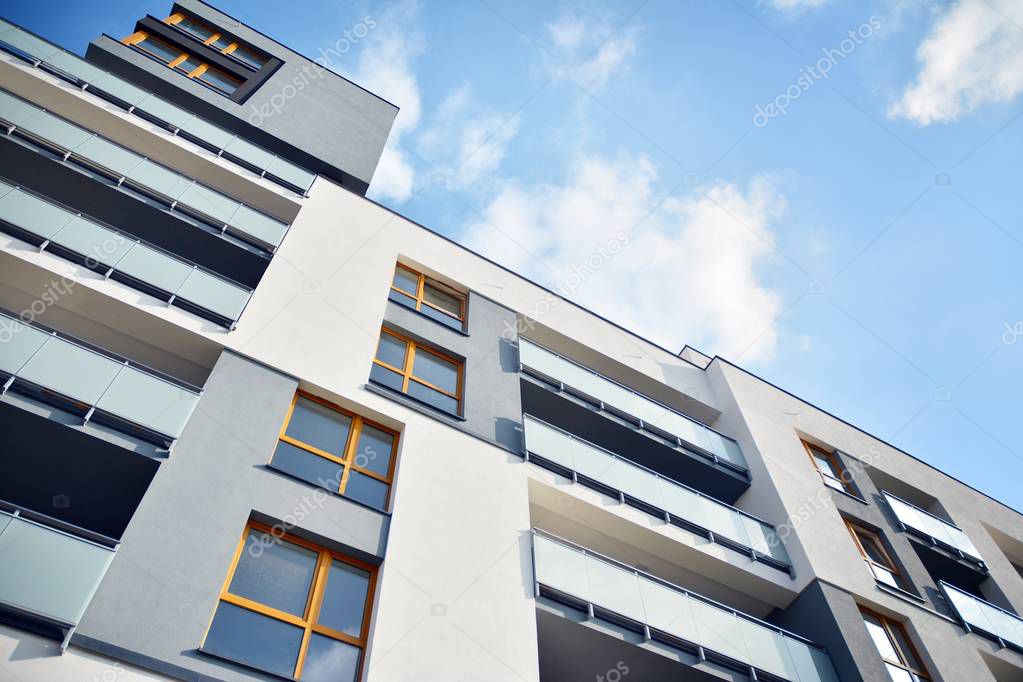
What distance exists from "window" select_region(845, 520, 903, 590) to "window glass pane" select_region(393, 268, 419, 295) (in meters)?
10.2

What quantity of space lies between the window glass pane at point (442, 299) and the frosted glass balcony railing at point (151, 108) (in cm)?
333

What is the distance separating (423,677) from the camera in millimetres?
8023

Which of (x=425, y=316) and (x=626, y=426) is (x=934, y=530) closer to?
(x=626, y=426)

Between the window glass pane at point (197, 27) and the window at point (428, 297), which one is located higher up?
the window glass pane at point (197, 27)

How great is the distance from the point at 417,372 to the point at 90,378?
566 centimetres

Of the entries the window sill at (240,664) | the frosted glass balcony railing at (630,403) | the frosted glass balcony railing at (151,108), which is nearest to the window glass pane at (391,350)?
the frosted glass balcony railing at (630,403)

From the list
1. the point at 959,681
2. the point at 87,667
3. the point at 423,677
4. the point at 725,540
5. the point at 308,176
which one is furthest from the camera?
the point at 308,176

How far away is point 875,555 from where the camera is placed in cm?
1536

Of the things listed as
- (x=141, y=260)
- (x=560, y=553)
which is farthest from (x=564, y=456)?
(x=141, y=260)

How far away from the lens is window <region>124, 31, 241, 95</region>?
63.0ft

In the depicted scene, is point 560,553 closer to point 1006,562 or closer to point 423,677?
point 423,677

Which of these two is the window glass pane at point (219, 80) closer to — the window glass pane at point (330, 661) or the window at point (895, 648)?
the window glass pane at point (330, 661)

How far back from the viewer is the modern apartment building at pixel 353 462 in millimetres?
8219

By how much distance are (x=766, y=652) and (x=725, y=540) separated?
2388mm
